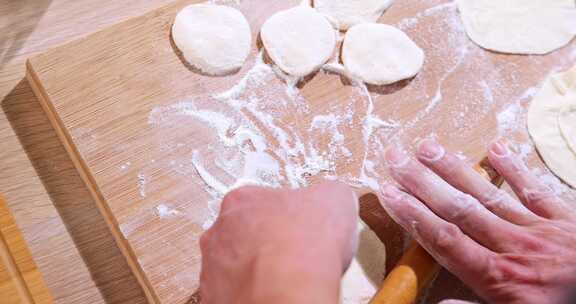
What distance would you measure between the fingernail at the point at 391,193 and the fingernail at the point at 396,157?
5cm

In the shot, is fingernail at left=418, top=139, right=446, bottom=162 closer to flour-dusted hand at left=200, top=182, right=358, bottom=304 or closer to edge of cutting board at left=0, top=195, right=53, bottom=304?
flour-dusted hand at left=200, top=182, right=358, bottom=304

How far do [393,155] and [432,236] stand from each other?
0.55ft

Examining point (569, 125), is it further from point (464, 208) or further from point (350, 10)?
point (350, 10)

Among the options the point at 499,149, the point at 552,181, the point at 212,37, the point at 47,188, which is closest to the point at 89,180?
the point at 47,188

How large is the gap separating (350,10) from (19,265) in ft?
2.50

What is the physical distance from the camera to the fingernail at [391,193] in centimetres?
93

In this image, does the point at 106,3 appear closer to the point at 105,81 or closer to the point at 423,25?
the point at 105,81

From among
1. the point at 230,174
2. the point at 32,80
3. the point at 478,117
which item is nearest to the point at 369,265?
the point at 230,174

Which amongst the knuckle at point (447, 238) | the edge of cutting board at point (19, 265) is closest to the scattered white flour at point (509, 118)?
the knuckle at point (447, 238)

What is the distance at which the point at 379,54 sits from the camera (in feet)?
3.67

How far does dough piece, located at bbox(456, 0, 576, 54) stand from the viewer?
3.93 feet

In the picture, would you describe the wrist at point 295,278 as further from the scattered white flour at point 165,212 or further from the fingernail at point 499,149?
the fingernail at point 499,149

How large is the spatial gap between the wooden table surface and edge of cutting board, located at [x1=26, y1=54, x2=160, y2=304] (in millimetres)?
29

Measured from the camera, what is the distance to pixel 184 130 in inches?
39.9
